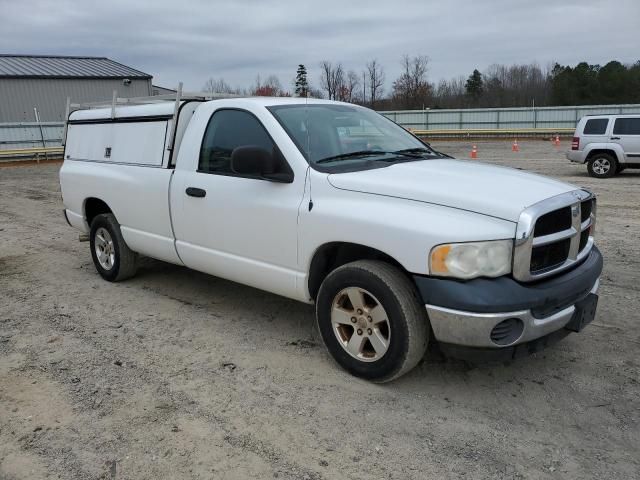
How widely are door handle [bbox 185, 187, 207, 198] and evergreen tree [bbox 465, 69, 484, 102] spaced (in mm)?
62572

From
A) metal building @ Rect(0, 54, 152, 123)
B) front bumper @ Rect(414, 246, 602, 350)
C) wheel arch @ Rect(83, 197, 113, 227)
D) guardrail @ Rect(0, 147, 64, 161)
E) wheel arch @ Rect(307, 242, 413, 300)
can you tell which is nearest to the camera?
front bumper @ Rect(414, 246, 602, 350)

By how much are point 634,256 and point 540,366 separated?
344 centimetres

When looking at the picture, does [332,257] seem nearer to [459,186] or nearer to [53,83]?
[459,186]

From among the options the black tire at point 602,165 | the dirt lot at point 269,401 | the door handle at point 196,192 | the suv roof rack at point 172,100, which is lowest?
the dirt lot at point 269,401

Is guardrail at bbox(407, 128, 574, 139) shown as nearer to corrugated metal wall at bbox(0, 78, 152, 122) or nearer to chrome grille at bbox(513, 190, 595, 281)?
corrugated metal wall at bbox(0, 78, 152, 122)

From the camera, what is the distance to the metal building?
37.9m

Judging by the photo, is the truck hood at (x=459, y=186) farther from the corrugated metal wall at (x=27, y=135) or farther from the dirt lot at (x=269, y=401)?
the corrugated metal wall at (x=27, y=135)

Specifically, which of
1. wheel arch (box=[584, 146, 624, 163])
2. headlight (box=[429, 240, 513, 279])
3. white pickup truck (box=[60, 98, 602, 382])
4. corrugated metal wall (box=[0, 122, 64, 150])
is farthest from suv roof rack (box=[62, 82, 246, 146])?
corrugated metal wall (box=[0, 122, 64, 150])

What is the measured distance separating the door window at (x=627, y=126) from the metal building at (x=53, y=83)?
33801 mm

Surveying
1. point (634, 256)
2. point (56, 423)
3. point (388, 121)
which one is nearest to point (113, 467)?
point (56, 423)

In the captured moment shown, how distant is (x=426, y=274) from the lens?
3.19 m

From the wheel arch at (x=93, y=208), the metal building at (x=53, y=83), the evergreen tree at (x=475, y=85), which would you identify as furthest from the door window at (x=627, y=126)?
the evergreen tree at (x=475, y=85)

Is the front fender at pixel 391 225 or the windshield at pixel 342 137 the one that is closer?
the front fender at pixel 391 225

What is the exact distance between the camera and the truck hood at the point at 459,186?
10.6 ft
